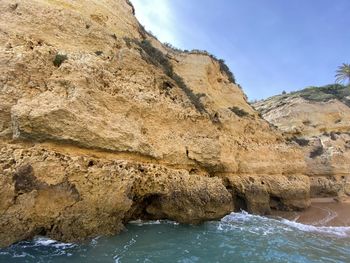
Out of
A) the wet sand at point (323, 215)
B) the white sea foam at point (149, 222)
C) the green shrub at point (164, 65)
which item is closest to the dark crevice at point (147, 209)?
the white sea foam at point (149, 222)

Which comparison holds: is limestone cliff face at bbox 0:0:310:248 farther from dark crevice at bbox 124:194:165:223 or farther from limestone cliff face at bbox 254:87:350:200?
limestone cliff face at bbox 254:87:350:200

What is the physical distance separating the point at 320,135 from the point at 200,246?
67.3 ft

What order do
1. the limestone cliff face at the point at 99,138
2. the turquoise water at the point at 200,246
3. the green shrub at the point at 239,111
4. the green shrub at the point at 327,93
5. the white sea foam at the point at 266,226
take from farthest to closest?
the green shrub at the point at 327,93
the green shrub at the point at 239,111
the white sea foam at the point at 266,226
the limestone cliff face at the point at 99,138
the turquoise water at the point at 200,246

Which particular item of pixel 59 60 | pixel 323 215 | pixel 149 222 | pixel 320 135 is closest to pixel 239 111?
pixel 323 215

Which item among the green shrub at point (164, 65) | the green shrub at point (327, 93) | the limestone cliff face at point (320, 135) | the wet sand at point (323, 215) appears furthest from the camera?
the green shrub at point (327, 93)

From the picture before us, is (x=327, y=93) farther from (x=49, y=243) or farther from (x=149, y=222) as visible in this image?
(x=49, y=243)

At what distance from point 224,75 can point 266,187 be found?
8765 millimetres

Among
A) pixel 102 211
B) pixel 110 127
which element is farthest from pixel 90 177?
pixel 110 127

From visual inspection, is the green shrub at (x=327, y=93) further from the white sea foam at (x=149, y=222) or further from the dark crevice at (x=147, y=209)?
the dark crevice at (x=147, y=209)

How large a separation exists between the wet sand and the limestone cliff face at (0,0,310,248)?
854mm

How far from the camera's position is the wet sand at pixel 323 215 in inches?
607

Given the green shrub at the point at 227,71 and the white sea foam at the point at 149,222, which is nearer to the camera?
the white sea foam at the point at 149,222

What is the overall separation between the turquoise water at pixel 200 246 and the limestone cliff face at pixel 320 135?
32.3 ft

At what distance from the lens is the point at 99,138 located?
9.60m
